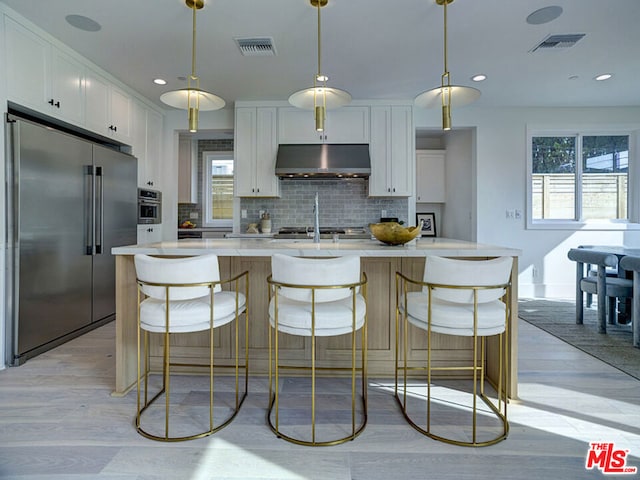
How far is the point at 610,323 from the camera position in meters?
3.49

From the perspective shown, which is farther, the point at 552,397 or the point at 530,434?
the point at 552,397

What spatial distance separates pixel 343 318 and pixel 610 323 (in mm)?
3408

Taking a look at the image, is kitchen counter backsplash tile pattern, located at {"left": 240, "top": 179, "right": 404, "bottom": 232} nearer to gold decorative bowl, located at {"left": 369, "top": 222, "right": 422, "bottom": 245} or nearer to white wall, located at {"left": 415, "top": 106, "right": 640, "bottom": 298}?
white wall, located at {"left": 415, "top": 106, "right": 640, "bottom": 298}

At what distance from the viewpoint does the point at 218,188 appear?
6531 mm

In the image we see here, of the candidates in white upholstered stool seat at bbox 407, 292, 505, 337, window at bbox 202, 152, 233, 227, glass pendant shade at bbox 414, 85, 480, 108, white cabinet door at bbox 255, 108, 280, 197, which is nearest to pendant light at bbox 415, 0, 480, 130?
glass pendant shade at bbox 414, 85, 480, 108

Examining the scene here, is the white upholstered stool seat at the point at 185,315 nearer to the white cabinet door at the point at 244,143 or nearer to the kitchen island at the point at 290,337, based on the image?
the kitchen island at the point at 290,337

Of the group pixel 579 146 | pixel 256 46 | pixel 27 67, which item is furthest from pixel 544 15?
pixel 27 67

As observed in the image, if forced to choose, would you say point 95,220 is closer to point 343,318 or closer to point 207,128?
point 207,128

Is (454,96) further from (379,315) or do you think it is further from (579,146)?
(579,146)

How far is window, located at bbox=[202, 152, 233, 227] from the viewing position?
21.3ft

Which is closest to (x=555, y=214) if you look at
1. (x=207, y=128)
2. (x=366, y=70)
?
(x=366, y=70)

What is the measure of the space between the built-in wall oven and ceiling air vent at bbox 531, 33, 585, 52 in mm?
4351

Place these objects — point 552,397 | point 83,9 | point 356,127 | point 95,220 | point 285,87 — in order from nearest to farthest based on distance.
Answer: point 552,397
point 83,9
point 95,220
point 285,87
point 356,127

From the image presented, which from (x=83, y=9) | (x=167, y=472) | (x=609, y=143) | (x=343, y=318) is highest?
(x=83, y=9)
